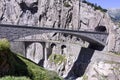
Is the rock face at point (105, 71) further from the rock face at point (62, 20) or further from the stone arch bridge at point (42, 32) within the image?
the rock face at point (62, 20)

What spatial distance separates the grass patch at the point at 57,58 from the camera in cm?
10652

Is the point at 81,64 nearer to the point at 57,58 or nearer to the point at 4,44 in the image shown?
the point at 57,58

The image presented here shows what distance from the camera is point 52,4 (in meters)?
125

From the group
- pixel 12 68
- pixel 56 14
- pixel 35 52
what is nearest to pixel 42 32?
pixel 35 52

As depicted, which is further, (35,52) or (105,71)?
(35,52)

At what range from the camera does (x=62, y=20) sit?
123 m

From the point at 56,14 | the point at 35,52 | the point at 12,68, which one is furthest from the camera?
the point at 56,14

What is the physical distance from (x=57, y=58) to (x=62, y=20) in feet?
64.0

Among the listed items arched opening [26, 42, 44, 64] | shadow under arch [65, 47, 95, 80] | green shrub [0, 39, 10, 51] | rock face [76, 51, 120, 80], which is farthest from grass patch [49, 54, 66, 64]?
green shrub [0, 39, 10, 51]

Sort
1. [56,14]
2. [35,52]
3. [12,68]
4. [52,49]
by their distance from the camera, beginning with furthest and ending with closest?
[56,14]
[35,52]
[52,49]
[12,68]

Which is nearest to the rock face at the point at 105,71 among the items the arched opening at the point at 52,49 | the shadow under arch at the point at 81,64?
the shadow under arch at the point at 81,64

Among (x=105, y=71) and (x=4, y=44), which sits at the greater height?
(x=4, y=44)

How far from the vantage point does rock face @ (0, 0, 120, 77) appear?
104 metres

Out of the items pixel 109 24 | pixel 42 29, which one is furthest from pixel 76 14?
pixel 42 29
